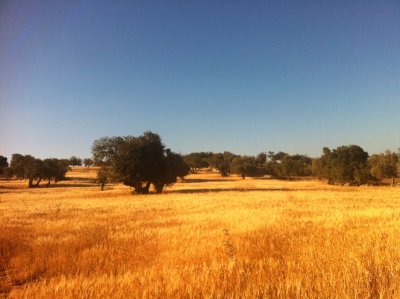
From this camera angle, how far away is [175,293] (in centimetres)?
547

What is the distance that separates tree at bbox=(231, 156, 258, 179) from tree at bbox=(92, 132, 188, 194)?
72294 millimetres

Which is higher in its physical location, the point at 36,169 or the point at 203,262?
the point at 36,169

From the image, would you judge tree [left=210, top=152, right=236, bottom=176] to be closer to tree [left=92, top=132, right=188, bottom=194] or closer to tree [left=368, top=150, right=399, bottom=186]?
tree [left=368, top=150, right=399, bottom=186]

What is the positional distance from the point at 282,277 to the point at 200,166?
→ 16353 cm

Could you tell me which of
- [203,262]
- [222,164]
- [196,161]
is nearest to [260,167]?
[222,164]

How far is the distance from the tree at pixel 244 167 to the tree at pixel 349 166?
40059mm

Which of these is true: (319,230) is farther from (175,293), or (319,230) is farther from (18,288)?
(18,288)

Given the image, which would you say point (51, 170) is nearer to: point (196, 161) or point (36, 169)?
point (36, 169)

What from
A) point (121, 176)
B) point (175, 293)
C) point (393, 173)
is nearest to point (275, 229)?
point (175, 293)

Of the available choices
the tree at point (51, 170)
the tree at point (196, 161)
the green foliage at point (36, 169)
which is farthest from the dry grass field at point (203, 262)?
the tree at point (196, 161)

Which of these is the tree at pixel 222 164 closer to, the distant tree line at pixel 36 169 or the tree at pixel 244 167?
the tree at pixel 244 167

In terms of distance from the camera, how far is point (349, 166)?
78.2 m

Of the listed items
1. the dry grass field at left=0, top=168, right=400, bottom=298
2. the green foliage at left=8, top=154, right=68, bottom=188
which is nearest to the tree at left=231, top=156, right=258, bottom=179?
the green foliage at left=8, top=154, right=68, bottom=188

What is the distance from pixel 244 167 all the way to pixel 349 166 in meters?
50.1
